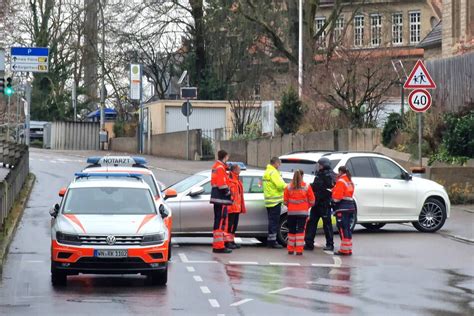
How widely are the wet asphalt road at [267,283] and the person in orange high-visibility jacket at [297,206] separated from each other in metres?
0.33

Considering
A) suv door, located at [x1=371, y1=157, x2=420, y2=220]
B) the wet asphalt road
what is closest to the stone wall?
suv door, located at [x1=371, y1=157, x2=420, y2=220]

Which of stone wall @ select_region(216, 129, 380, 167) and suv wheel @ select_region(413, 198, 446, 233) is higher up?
stone wall @ select_region(216, 129, 380, 167)

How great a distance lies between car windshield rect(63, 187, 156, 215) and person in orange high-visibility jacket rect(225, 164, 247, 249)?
3215 mm

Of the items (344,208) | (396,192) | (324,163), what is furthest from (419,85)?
(344,208)

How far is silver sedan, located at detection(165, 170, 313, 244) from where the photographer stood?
2033cm

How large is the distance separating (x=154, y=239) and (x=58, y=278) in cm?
142

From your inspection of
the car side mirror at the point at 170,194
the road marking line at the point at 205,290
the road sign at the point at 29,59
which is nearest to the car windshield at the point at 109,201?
the road marking line at the point at 205,290

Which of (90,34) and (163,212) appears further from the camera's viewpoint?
(90,34)

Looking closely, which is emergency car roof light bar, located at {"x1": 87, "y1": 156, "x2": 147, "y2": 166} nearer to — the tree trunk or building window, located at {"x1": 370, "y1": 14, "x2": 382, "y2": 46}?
building window, located at {"x1": 370, "y1": 14, "x2": 382, "y2": 46}

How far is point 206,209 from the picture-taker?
20422 millimetres

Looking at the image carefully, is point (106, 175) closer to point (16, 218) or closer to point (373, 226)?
point (16, 218)

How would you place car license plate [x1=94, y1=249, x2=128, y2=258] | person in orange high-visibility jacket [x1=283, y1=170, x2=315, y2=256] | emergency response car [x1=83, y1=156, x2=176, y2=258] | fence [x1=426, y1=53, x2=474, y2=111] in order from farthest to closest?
fence [x1=426, y1=53, x2=474, y2=111]
person in orange high-visibility jacket [x1=283, y1=170, x2=315, y2=256]
emergency response car [x1=83, y1=156, x2=176, y2=258]
car license plate [x1=94, y1=249, x2=128, y2=258]

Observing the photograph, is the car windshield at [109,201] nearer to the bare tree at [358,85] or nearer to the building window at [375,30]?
the bare tree at [358,85]

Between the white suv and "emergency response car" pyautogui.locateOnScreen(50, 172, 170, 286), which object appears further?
the white suv
